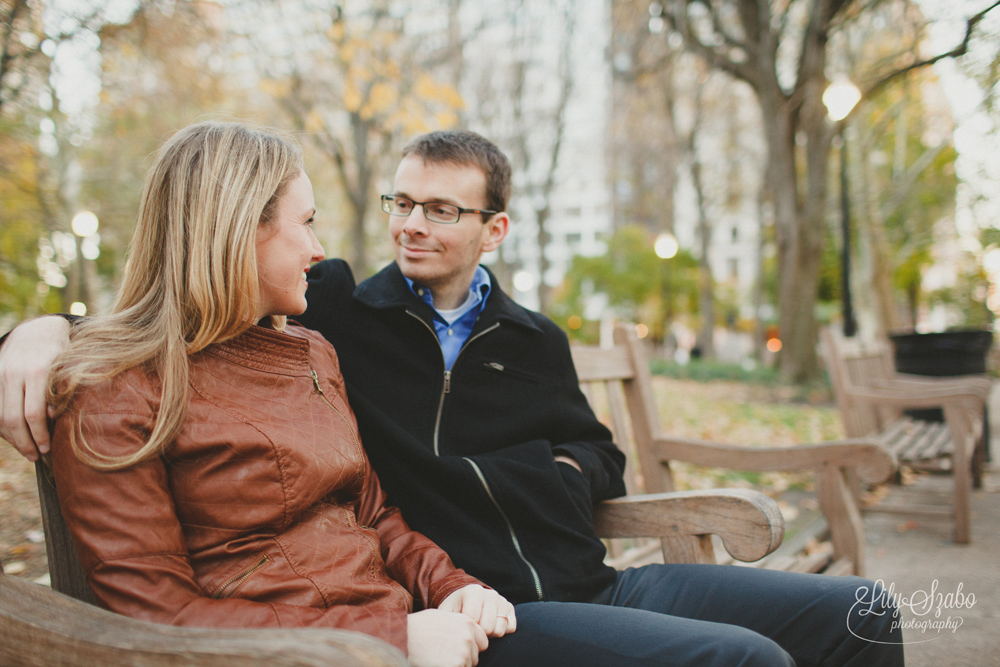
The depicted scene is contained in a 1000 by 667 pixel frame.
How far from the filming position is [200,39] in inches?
360

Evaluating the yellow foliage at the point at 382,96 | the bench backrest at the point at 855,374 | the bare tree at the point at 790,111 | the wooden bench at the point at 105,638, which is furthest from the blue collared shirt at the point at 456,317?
the bare tree at the point at 790,111

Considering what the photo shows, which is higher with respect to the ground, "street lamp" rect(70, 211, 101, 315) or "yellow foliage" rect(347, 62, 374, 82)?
"yellow foliage" rect(347, 62, 374, 82)

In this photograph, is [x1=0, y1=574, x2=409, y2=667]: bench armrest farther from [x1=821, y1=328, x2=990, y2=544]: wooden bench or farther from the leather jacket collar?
[x1=821, y1=328, x2=990, y2=544]: wooden bench

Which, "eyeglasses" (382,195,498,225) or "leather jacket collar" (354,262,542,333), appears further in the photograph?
"eyeglasses" (382,195,498,225)

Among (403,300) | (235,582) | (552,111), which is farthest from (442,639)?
(552,111)

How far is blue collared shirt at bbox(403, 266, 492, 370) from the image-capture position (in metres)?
2.38

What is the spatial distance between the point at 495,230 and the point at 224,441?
156 centimetres

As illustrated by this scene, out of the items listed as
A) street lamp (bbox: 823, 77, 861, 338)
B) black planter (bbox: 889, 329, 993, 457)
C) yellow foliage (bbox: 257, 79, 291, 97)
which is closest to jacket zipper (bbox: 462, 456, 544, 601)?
black planter (bbox: 889, 329, 993, 457)

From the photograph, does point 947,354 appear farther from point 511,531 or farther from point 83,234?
point 83,234

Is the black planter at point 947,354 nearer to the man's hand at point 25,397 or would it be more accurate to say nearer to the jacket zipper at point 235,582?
the jacket zipper at point 235,582

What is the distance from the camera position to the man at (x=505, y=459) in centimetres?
167

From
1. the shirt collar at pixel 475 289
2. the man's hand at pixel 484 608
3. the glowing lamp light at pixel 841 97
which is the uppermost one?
the glowing lamp light at pixel 841 97

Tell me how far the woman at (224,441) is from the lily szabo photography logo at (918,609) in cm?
99

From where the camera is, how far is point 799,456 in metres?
2.67
